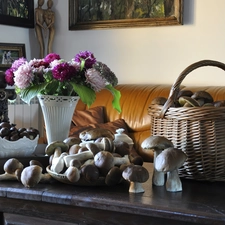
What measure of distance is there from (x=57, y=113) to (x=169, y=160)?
564 mm

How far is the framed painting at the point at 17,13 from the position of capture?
11.0ft

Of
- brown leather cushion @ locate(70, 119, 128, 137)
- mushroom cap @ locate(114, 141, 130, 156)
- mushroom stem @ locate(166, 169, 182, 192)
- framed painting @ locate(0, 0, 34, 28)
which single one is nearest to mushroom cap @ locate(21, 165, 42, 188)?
mushroom cap @ locate(114, 141, 130, 156)

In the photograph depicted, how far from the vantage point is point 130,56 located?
11.0 ft

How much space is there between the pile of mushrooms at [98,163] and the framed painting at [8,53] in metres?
2.29

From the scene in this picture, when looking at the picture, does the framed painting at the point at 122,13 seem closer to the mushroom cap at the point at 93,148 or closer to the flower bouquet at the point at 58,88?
the flower bouquet at the point at 58,88

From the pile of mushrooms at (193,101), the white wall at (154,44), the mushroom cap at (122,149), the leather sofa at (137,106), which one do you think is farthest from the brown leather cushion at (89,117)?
the mushroom cap at (122,149)

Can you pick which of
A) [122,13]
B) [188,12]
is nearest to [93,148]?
[188,12]

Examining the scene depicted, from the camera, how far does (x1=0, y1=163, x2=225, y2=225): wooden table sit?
94cm

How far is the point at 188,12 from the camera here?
3121 millimetres

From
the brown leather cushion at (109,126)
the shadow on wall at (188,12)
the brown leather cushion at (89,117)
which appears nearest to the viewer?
the brown leather cushion at (109,126)

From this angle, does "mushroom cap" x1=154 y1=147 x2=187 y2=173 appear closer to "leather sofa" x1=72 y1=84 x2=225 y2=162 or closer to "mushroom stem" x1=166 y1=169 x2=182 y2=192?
"mushroom stem" x1=166 y1=169 x2=182 y2=192

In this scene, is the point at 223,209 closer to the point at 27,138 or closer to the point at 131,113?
the point at 27,138

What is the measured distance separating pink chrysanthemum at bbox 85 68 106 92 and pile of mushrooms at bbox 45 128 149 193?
298mm

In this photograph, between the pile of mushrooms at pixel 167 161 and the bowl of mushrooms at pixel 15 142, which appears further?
the bowl of mushrooms at pixel 15 142
